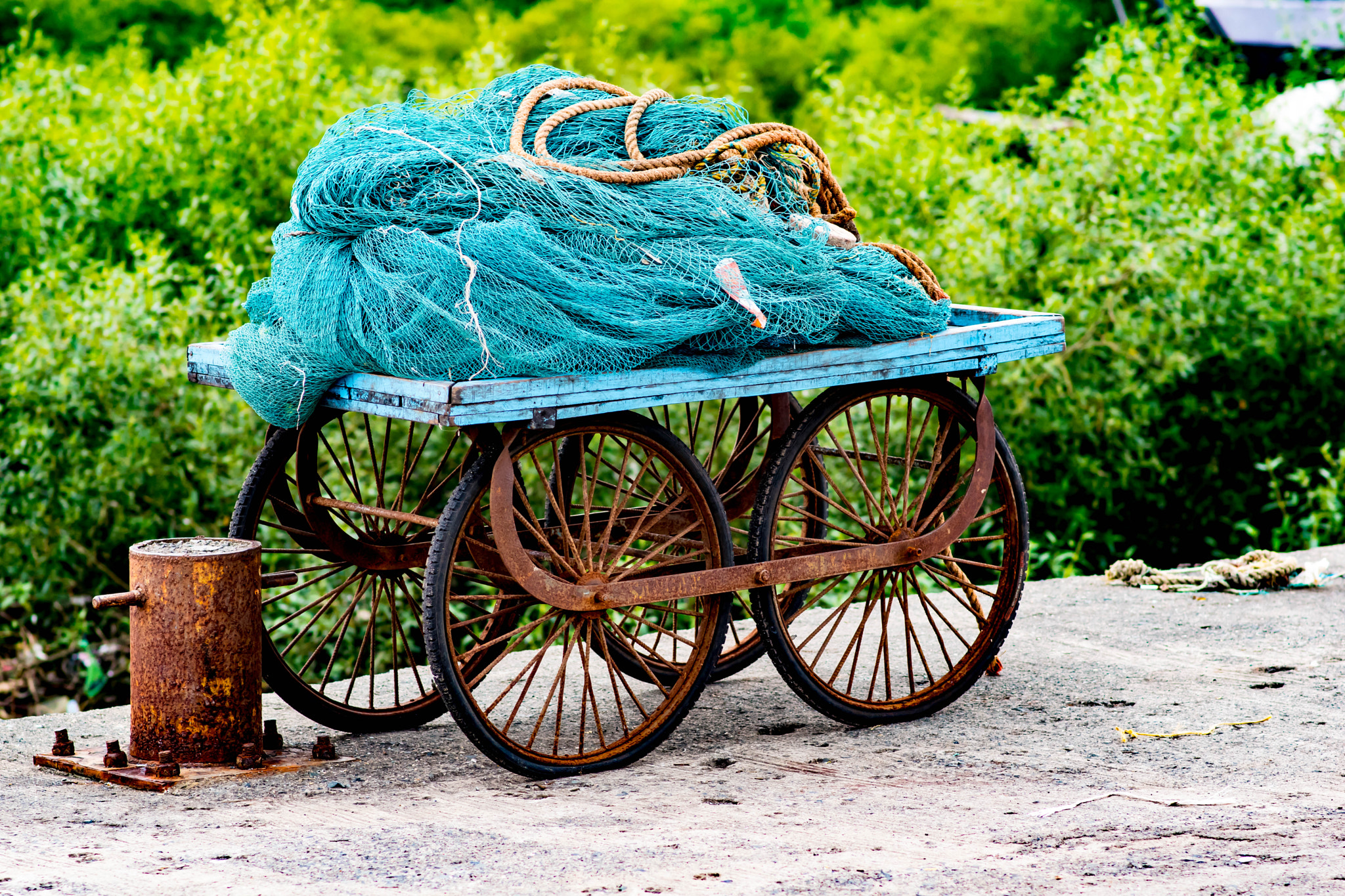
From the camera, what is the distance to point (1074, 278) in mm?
8203

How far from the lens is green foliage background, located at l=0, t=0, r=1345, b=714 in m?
7.57

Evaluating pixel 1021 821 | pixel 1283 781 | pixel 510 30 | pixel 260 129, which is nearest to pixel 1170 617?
pixel 1283 781

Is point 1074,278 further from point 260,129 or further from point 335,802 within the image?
point 335,802

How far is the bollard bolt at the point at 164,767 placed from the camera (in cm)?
431

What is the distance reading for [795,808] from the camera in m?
4.20

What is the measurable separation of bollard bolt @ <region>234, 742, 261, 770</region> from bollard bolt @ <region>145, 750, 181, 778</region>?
16 centimetres

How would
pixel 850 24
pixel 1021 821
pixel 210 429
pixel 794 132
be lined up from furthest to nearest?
pixel 850 24, pixel 210 429, pixel 794 132, pixel 1021 821

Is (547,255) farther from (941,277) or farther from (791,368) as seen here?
(941,277)

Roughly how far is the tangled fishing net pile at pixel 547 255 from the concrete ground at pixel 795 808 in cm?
114

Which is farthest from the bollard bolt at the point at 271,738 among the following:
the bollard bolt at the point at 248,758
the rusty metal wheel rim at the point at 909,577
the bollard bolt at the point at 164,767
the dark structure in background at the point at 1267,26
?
the dark structure in background at the point at 1267,26

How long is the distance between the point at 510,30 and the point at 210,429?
749cm

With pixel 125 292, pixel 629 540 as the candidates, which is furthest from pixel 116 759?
pixel 125 292

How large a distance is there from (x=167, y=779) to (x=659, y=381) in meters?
1.72

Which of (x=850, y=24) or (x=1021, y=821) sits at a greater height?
(x=850, y=24)
